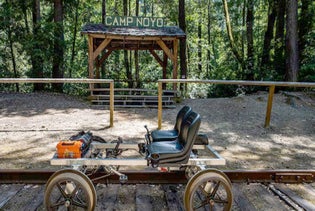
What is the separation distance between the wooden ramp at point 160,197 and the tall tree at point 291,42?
26.9 feet

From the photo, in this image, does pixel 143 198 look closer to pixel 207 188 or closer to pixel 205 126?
pixel 207 188

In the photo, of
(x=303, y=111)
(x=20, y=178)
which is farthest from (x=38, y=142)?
(x=303, y=111)

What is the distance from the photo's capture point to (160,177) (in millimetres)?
3680

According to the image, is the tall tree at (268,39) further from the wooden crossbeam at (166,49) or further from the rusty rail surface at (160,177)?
the rusty rail surface at (160,177)

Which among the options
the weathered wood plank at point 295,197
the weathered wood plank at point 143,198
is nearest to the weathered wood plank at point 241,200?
the weathered wood plank at point 295,197

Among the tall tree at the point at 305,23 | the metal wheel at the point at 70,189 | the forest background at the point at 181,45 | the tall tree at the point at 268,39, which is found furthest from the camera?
the tall tree at the point at 268,39

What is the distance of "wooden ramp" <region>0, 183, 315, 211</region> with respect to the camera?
3.08m

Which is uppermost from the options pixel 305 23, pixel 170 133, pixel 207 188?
pixel 305 23

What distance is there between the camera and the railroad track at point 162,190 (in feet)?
10.3

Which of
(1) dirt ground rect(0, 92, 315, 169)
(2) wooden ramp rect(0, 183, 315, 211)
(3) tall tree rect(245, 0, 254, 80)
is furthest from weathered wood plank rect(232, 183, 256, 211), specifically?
(3) tall tree rect(245, 0, 254, 80)

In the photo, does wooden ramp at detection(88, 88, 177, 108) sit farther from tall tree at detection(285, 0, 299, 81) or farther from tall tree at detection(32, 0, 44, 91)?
tall tree at detection(285, 0, 299, 81)

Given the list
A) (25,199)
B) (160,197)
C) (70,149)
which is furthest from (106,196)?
(25,199)

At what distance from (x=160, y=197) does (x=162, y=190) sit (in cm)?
19

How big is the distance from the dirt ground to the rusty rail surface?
667mm
